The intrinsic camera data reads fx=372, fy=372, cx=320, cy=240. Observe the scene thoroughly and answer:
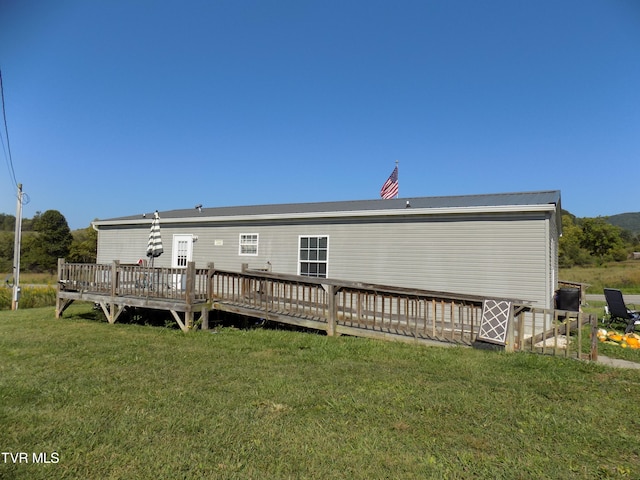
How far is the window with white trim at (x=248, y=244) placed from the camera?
11.4 metres

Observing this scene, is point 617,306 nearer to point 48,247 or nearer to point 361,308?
point 361,308

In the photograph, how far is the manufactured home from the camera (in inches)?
315

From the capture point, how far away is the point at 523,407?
3615 mm

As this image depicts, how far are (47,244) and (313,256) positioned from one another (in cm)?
4052

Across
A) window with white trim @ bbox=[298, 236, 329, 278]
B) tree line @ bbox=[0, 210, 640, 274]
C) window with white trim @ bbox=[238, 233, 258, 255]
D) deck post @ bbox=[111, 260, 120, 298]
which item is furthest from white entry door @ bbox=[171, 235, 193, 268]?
tree line @ bbox=[0, 210, 640, 274]

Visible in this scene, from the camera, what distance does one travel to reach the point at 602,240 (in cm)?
3928

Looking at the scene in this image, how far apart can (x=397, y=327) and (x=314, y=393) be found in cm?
294

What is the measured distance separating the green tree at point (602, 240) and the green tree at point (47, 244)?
5575 centimetres

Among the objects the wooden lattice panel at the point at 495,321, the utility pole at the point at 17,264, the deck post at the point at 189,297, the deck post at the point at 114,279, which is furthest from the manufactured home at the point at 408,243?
the utility pole at the point at 17,264

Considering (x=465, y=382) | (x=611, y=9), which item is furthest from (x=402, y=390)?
(x=611, y=9)

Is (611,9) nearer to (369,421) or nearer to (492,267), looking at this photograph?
(492,267)

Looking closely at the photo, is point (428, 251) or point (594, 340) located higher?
point (428, 251)

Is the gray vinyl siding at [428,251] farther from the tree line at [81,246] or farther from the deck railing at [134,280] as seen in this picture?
the tree line at [81,246]

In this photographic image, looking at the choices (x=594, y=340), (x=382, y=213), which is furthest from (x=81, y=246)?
(x=594, y=340)
